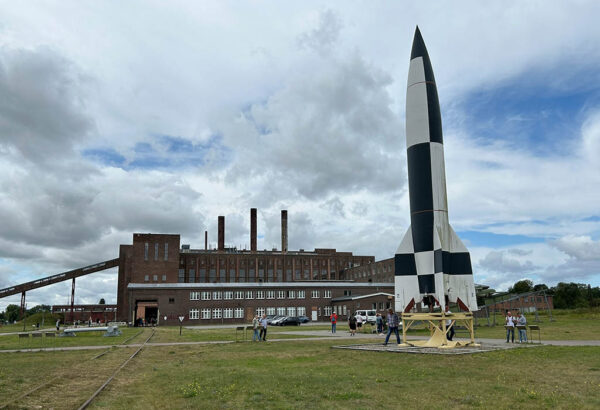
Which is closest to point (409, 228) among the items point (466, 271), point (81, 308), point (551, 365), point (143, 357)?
point (466, 271)

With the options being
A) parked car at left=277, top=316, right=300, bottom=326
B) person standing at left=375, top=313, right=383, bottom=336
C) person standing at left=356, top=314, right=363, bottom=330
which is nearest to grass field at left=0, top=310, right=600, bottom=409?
person standing at left=375, top=313, right=383, bottom=336

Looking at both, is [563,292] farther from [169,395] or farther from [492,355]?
[169,395]

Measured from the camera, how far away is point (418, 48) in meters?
26.1

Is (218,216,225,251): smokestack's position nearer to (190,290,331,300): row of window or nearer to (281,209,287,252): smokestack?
(281,209,287,252): smokestack

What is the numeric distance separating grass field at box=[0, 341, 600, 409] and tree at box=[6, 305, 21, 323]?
402 feet

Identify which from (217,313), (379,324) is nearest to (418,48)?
(379,324)

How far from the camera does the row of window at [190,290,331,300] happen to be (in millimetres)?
72375

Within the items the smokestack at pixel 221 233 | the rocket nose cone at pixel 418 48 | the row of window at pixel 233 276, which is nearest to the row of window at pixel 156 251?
the row of window at pixel 233 276

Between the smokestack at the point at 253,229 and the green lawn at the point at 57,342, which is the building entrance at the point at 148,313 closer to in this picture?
the smokestack at the point at 253,229

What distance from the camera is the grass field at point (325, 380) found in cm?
1038

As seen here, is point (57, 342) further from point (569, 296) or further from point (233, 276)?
point (569, 296)

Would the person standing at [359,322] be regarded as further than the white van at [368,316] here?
No

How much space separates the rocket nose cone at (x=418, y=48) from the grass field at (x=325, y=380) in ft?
49.8

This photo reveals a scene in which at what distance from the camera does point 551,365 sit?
1534cm
